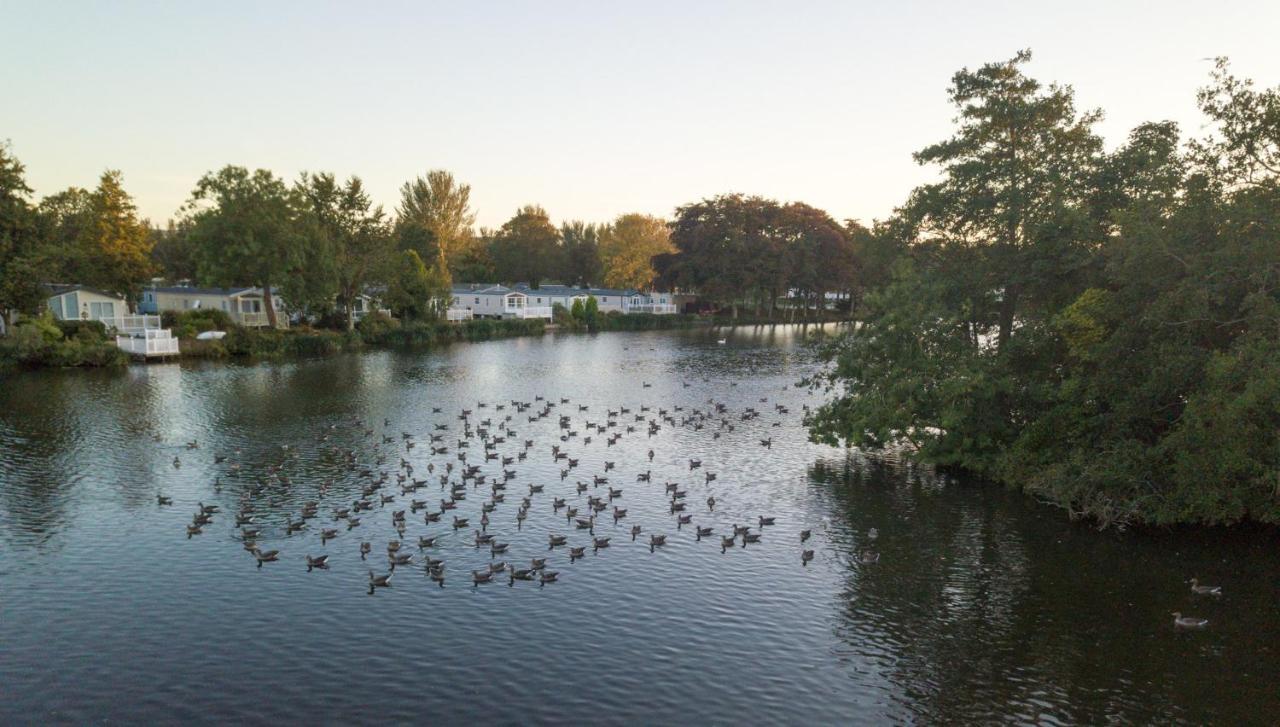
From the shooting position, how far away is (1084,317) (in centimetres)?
3184

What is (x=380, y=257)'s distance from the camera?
102250 millimetres

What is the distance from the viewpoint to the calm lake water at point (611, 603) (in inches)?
734

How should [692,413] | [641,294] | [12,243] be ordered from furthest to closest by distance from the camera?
[641,294]
[12,243]
[692,413]

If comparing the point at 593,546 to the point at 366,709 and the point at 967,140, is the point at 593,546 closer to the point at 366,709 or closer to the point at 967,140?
the point at 366,709

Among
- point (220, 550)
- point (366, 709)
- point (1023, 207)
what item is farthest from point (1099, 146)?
point (220, 550)

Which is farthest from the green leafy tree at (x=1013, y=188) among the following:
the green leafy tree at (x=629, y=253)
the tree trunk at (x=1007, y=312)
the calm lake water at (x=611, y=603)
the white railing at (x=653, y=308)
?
the green leafy tree at (x=629, y=253)

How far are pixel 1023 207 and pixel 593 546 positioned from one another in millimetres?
26862

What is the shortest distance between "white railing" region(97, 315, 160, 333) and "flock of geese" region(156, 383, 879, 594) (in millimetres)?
55480

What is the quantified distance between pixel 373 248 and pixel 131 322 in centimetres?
2890

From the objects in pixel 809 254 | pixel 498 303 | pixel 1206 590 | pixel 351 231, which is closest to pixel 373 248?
pixel 351 231

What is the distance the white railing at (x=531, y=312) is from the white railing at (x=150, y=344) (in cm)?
6284

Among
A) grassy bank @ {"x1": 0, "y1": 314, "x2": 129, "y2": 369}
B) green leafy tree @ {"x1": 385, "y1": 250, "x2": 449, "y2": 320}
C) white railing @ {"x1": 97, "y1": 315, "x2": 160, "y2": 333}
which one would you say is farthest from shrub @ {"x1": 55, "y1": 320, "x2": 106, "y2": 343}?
green leafy tree @ {"x1": 385, "y1": 250, "x2": 449, "y2": 320}

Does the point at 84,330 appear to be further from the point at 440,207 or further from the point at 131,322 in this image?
the point at 440,207

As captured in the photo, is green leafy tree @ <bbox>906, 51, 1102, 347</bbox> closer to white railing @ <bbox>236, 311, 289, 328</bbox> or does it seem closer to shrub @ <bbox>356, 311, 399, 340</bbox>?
shrub @ <bbox>356, 311, 399, 340</bbox>
